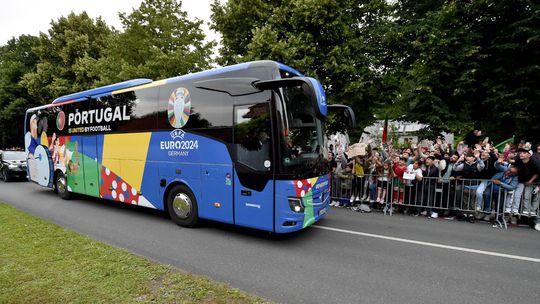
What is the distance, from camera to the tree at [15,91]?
94.1 feet

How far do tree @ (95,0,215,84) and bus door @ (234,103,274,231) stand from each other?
36.7 feet

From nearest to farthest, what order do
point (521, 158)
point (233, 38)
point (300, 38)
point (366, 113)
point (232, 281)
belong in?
point (232, 281) → point (521, 158) → point (300, 38) → point (366, 113) → point (233, 38)

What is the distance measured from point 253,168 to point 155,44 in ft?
45.1

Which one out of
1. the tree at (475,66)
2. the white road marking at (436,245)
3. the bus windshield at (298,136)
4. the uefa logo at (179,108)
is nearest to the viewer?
the white road marking at (436,245)

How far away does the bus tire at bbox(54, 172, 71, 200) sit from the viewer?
1022 cm

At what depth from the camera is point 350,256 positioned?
5219 millimetres

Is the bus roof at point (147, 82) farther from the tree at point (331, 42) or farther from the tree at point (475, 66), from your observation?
the tree at point (475, 66)

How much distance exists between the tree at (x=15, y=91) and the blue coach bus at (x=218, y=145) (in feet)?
91.9

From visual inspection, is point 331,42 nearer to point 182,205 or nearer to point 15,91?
point 182,205

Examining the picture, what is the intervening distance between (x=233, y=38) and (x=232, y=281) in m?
13.7

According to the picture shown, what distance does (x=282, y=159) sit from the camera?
5363 mm

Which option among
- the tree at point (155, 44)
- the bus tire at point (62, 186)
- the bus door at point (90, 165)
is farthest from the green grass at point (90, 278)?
the tree at point (155, 44)

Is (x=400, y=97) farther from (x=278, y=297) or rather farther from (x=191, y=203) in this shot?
(x=278, y=297)

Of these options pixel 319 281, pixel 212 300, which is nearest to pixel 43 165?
pixel 212 300
